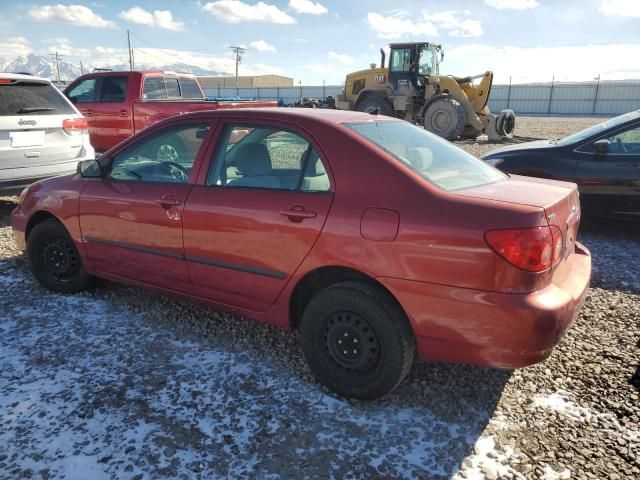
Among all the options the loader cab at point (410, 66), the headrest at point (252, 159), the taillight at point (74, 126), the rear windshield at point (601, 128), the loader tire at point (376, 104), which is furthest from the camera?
the loader tire at point (376, 104)

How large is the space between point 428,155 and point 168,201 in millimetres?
1724

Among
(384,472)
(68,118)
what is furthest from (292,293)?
(68,118)

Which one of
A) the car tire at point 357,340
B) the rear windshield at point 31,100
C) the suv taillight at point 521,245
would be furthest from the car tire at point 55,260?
the suv taillight at point 521,245

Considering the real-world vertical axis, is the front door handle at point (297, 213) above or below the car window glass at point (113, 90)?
below

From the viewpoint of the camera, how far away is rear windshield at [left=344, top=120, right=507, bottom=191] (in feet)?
9.03

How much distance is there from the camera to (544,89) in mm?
43156

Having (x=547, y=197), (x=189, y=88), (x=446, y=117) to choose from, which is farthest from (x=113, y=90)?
(x=446, y=117)

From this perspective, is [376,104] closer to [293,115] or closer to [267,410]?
[293,115]

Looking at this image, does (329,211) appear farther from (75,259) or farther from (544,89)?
(544,89)

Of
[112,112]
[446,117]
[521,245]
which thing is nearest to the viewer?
[521,245]

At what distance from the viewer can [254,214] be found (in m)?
2.92

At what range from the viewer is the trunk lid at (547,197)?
2.45 meters

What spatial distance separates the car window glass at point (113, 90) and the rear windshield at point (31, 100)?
10.9ft

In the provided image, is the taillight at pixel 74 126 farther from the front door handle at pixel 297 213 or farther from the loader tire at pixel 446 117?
the loader tire at pixel 446 117
